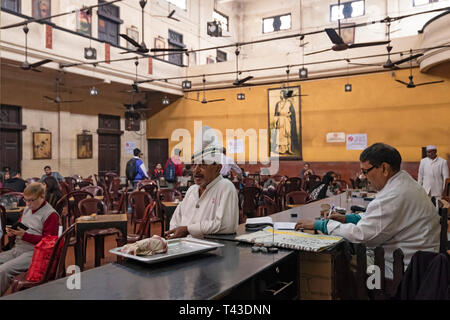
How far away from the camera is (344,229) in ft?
6.79

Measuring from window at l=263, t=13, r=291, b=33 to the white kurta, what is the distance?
16.2 meters

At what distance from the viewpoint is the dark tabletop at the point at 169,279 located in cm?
131

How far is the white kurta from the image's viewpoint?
200 cm

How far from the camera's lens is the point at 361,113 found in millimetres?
12445

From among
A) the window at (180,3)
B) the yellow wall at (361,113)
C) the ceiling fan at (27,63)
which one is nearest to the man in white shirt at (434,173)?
the yellow wall at (361,113)

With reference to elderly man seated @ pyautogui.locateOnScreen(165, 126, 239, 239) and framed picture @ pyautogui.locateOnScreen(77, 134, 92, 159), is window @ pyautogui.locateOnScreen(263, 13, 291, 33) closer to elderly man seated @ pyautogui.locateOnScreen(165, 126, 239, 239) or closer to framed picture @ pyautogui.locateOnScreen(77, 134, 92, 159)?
framed picture @ pyautogui.locateOnScreen(77, 134, 92, 159)

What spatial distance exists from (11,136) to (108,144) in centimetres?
372

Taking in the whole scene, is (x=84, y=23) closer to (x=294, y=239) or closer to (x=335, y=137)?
(x=335, y=137)

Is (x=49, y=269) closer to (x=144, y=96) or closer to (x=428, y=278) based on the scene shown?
(x=428, y=278)

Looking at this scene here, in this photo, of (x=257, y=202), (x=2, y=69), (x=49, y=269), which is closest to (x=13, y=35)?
(x=2, y=69)

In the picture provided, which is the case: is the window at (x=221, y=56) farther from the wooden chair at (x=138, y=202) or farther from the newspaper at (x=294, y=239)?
the newspaper at (x=294, y=239)

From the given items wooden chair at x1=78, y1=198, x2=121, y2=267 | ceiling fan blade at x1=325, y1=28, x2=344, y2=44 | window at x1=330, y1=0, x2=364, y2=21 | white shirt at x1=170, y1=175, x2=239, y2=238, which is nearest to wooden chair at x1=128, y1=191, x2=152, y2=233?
wooden chair at x1=78, y1=198, x2=121, y2=267

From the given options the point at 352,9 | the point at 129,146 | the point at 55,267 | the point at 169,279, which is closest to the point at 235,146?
the point at 129,146

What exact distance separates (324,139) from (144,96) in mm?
7681
